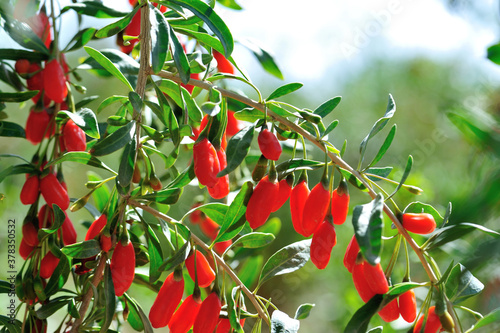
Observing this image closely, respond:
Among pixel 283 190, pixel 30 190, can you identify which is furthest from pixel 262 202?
pixel 30 190

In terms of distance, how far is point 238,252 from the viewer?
65 centimetres

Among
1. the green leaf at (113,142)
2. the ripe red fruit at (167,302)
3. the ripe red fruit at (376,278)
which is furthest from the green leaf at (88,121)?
the ripe red fruit at (376,278)

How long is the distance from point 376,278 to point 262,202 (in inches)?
3.9

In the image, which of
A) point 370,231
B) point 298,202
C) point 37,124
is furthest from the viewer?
point 37,124

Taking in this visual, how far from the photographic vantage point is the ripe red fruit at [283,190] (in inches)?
15.6

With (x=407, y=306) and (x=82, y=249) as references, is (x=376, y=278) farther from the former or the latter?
(x=82, y=249)

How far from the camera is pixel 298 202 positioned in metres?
0.40

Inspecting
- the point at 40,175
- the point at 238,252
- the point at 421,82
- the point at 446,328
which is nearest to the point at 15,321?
the point at 40,175

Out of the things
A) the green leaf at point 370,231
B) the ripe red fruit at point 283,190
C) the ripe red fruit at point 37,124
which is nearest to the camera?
the green leaf at point 370,231

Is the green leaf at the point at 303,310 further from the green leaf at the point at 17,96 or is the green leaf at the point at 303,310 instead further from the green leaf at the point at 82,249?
the green leaf at the point at 17,96

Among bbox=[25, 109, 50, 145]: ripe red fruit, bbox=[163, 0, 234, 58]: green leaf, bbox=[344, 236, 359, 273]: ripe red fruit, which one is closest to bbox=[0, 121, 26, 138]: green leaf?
bbox=[25, 109, 50, 145]: ripe red fruit

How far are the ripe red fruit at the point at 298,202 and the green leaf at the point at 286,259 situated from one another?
0.05 m

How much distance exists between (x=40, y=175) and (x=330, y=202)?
0.28 metres

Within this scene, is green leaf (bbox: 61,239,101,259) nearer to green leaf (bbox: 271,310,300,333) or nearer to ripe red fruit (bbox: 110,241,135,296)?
ripe red fruit (bbox: 110,241,135,296)
